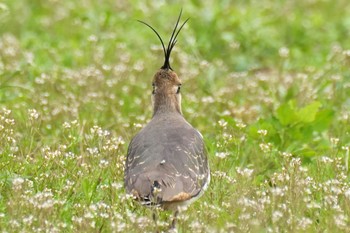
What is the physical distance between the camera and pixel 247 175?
7449mm

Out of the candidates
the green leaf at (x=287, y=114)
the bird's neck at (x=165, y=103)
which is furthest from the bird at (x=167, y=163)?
the green leaf at (x=287, y=114)

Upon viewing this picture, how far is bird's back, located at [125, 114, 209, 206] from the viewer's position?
7.23 m

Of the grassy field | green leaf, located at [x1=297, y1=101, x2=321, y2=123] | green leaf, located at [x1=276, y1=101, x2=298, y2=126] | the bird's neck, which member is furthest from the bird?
green leaf, located at [x1=297, y1=101, x2=321, y2=123]

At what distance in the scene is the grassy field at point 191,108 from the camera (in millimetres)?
7191

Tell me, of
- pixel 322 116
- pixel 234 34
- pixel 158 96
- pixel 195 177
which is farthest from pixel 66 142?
pixel 234 34

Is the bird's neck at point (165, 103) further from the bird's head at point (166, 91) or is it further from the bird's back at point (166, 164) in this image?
the bird's back at point (166, 164)

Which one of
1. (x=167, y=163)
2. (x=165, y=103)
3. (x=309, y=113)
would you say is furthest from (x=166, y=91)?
(x=309, y=113)

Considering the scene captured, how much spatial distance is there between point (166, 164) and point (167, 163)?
18 millimetres

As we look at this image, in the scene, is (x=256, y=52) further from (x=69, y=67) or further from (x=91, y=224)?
(x=91, y=224)

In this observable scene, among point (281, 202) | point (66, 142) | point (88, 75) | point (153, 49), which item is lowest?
point (281, 202)

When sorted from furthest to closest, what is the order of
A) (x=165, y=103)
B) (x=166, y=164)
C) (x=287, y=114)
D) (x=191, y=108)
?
(x=191, y=108) → (x=287, y=114) → (x=165, y=103) → (x=166, y=164)

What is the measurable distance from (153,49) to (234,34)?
157cm

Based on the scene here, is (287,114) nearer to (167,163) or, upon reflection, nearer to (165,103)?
(165,103)

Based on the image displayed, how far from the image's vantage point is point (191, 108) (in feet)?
35.2
